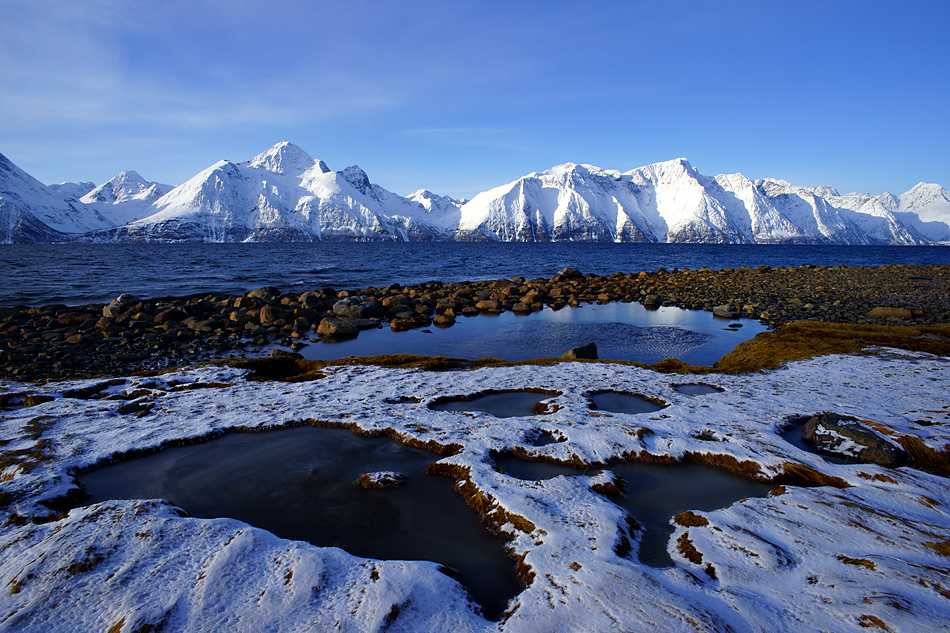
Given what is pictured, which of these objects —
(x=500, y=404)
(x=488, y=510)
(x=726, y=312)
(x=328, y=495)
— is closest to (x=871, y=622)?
(x=488, y=510)

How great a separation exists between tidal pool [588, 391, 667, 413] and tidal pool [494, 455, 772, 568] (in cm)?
234

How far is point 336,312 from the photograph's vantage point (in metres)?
23.3

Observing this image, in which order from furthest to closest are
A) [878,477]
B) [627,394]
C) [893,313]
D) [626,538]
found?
1. [893,313]
2. [627,394]
3. [878,477]
4. [626,538]

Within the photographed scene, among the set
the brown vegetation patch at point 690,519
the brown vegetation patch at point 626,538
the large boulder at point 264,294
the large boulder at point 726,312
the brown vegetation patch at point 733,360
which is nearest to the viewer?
the brown vegetation patch at point 626,538

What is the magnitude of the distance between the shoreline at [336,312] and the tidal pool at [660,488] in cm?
1117

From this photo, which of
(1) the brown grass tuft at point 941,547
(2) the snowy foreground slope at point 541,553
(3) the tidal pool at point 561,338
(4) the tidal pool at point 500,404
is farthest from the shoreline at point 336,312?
(1) the brown grass tuft at point 941,547

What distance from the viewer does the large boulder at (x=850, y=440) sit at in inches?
248

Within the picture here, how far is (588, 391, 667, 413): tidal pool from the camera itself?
895cm

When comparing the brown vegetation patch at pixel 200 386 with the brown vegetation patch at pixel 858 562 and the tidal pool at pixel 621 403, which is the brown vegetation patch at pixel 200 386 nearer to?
the tidal pool at pixel 621 403

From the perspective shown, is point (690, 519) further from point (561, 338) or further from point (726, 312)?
point (726, 312)

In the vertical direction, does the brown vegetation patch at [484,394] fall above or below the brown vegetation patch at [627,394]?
below

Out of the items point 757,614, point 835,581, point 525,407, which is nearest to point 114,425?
point 525,407

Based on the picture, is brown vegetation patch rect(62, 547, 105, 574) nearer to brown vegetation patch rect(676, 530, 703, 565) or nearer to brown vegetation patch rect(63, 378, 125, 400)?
brown vegetation patch rect(676, 530, 703, 565)

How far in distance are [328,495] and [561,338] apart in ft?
46.1
